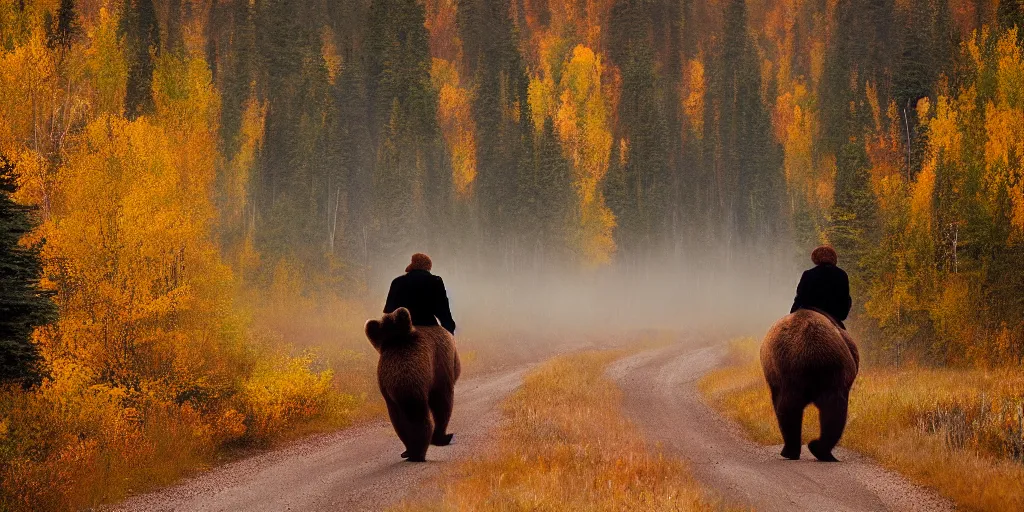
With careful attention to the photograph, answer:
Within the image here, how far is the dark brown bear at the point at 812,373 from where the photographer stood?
39.7ft

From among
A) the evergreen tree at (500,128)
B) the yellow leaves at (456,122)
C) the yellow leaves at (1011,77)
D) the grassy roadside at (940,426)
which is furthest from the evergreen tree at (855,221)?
the yellow leaves at (456,122)

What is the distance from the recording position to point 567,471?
11.7 meters

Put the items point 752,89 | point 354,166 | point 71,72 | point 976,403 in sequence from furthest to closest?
point 752,89 → point 354,166 → point 71,72 → point 976,403

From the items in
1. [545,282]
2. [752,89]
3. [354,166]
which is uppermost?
[752,89]

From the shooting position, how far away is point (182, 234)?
2025 cm

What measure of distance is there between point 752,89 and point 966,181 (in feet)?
213

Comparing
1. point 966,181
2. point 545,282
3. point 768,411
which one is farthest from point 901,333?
point 545,282

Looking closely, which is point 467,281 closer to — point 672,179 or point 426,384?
point 672,179

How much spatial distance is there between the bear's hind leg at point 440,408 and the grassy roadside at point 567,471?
2.77 feet

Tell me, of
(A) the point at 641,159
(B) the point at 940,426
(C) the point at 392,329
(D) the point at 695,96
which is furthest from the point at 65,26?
(D) the point at 695,96

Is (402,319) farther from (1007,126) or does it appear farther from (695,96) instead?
(695,96)

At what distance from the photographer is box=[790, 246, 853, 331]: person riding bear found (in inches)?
503

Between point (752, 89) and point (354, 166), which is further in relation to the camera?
point (752, 89)

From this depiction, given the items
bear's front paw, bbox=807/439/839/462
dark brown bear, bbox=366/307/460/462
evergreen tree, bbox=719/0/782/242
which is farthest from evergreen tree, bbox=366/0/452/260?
bear's front paw, bbox=807/439/839/462
